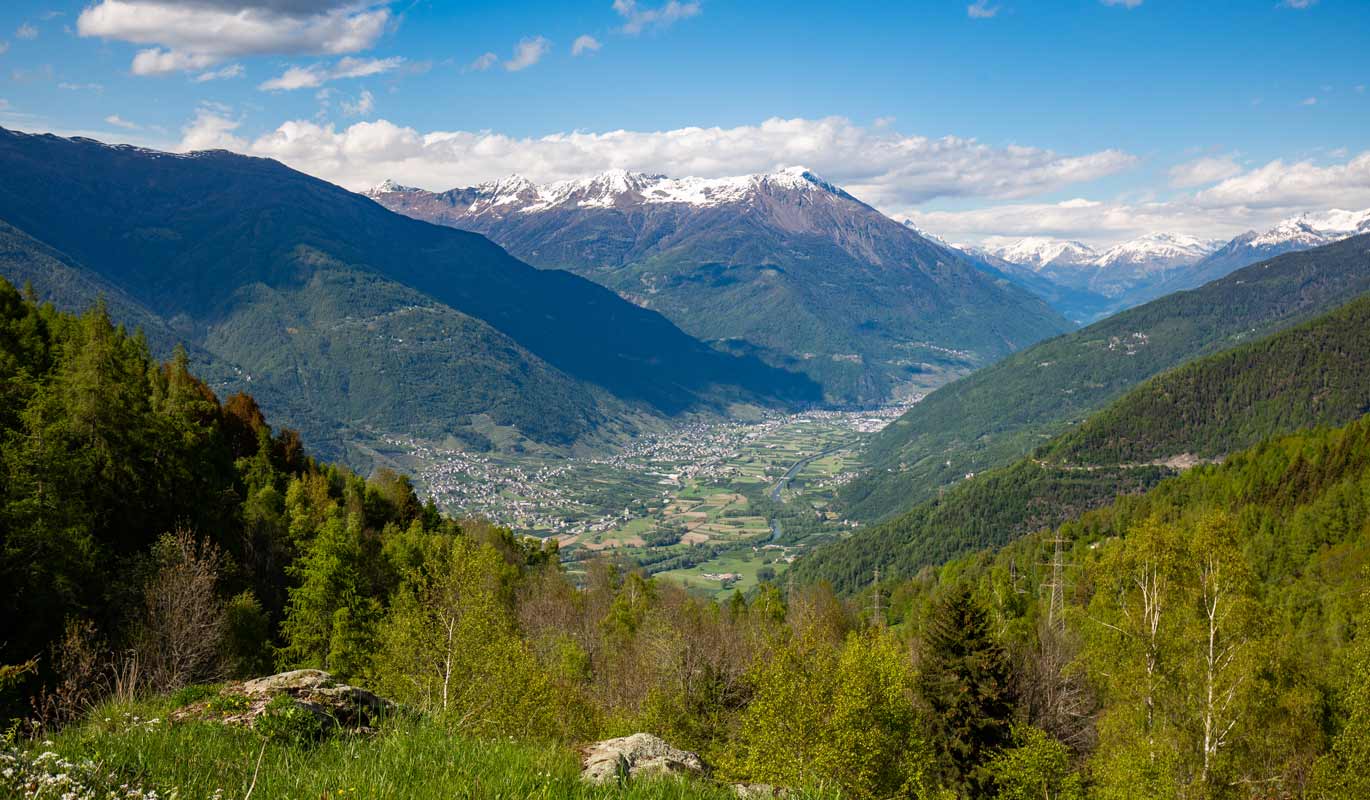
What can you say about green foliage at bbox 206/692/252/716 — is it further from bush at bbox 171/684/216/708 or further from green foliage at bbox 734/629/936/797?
green foliage at bbox 734/629/936/797

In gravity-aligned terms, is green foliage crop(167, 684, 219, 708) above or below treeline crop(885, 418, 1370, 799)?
above

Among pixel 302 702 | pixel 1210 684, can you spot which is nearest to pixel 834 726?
pixel 1210 684

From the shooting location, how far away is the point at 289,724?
9250mm

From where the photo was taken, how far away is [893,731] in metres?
25.1

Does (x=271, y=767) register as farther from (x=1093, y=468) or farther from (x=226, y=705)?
(x=1093, y=468)

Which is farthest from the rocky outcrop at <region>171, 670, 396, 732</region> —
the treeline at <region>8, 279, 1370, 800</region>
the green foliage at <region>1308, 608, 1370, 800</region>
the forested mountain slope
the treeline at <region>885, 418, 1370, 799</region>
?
the forested mountain slope

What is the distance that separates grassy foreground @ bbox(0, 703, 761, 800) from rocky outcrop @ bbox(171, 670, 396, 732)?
754mm

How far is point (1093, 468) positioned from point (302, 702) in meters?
205

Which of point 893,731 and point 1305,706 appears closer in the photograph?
point 1305,706

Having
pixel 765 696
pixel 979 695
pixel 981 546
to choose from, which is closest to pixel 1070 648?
pixel 979 695

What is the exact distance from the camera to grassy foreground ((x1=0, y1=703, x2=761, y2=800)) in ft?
20.1

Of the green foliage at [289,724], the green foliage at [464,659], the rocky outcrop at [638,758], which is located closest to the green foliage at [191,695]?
the green foliage at [289,724]

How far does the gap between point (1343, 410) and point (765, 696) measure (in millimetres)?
222313

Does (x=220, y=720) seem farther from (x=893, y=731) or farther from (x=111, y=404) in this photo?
(x=111, y=404)
